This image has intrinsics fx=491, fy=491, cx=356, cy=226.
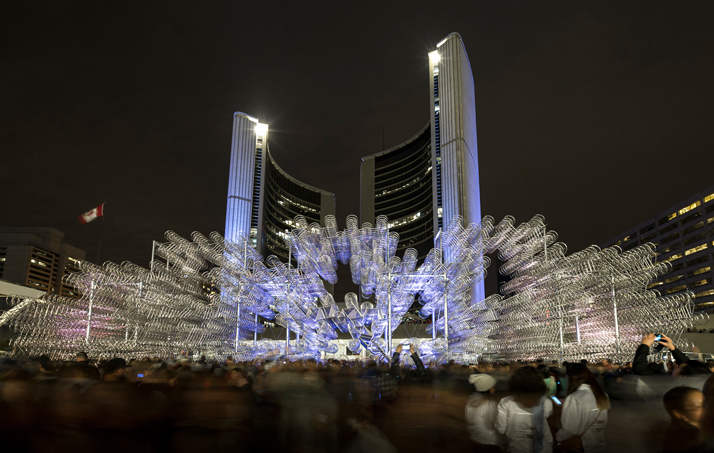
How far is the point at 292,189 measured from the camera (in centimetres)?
10675

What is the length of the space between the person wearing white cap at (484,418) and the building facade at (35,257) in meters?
148

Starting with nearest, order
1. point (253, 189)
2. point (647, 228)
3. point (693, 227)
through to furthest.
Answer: point (253, 189) < point (693, 227) < point (647, 228)

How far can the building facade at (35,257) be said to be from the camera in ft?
460

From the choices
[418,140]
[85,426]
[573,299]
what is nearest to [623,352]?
[573,299]

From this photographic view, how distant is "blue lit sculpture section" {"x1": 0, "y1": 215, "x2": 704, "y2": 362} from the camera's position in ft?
63.5

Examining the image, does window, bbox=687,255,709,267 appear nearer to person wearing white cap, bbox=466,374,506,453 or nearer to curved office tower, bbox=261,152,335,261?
curved office tower, bbox=261,152,335,261

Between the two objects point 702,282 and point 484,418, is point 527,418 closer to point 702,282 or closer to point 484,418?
point 484,418

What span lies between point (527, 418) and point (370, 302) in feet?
67.4

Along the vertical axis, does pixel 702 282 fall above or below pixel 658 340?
above

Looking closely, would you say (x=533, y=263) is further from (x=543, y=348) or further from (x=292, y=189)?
(x=292, y=189)

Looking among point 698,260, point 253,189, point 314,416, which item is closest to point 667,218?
point 698,260

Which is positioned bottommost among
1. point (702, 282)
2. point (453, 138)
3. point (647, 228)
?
point (702, 282)

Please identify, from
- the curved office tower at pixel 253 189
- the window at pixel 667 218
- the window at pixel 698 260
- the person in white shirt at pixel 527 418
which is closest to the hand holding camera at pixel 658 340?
the person in white shirt at pixel 527 418

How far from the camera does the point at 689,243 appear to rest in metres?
90.9
